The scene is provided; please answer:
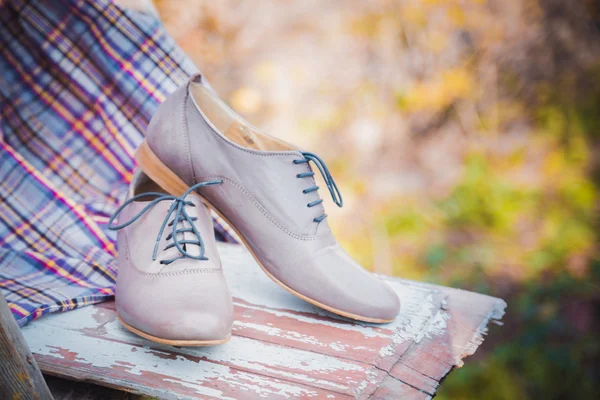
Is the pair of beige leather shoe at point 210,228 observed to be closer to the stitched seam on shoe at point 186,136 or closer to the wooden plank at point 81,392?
the stitched seam on shoe at point 186,136

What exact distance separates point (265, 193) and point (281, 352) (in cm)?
34

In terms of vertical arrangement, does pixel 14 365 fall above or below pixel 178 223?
below

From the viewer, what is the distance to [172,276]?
95 cm

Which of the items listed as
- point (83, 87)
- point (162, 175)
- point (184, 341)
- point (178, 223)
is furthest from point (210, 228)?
point (83, 87)

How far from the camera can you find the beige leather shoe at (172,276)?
0.88 m

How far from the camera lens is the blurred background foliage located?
289 centimetres

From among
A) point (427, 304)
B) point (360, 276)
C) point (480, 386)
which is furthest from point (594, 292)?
point (360, 276)

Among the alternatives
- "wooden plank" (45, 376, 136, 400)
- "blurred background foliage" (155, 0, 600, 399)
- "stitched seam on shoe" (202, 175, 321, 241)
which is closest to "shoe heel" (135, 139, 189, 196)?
"stitched seam on shoe" (202, 175, 321, 241)

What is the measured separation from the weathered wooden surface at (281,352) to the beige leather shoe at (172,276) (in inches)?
2.1

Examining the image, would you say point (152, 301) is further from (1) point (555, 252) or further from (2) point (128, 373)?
(1) point (555, 252)

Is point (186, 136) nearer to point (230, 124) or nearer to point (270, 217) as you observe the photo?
point (230, 124)

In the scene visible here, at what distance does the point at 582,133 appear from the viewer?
3.47m

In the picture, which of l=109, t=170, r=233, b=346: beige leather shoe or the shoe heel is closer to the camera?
l=109, t=170, r=233, b=346: beige leather shoe

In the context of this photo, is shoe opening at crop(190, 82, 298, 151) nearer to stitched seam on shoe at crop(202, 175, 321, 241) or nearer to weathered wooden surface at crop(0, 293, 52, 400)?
stitched seam on shoe at crop(202, 175, 321, 241)
